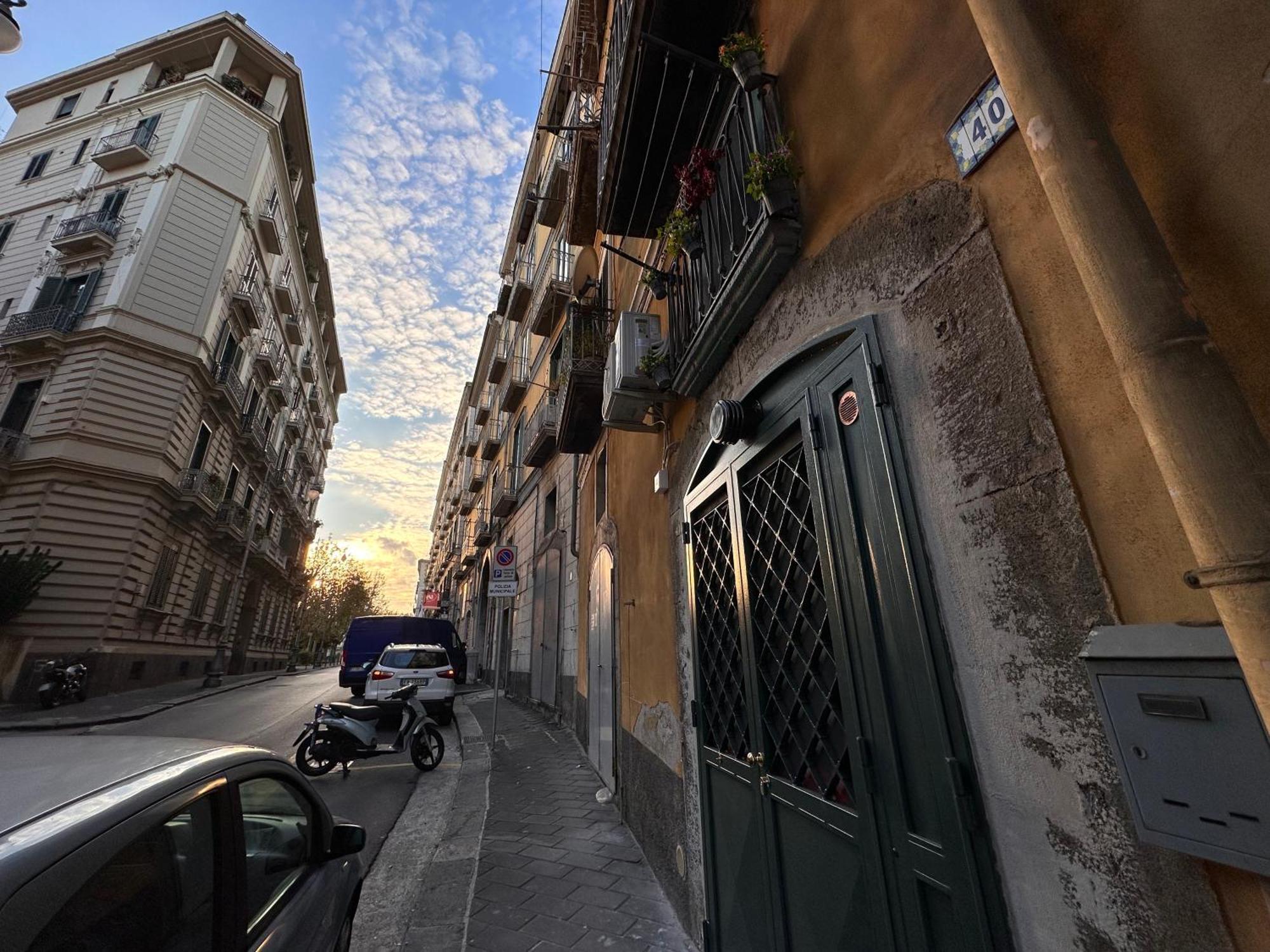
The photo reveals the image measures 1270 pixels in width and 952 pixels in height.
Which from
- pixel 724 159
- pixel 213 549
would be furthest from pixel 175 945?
pixel 213 549

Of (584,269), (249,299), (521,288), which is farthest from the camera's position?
(249,299)

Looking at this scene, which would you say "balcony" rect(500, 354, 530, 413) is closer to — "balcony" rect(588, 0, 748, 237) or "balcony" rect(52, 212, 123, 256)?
"balcony" rect(588, 0, 748, 237)

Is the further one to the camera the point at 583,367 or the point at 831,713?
the point at 583,367

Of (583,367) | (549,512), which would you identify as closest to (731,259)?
(583,367)

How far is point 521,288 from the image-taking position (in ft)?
60.4

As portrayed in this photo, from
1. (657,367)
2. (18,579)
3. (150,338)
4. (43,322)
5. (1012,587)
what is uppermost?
(43,322)

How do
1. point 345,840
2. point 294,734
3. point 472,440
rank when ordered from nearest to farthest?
1. point 345,840
2. point 294,734
3. point 472,440

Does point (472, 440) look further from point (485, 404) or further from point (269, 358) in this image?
point (269, 358)

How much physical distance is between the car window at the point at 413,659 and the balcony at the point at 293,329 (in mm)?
23735

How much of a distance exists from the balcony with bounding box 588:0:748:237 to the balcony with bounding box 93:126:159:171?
2363cm

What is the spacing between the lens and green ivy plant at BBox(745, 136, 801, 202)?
283 cm

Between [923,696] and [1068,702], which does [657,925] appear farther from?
[1068,702]

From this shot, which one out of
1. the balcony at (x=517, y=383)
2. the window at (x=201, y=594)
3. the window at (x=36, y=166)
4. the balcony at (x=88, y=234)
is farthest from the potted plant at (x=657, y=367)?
the window at (x=36, y=166)

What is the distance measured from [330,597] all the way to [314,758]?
50917 millimetres
